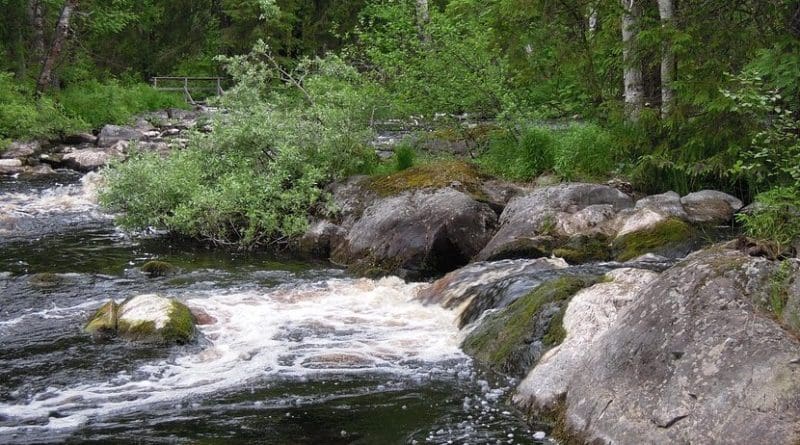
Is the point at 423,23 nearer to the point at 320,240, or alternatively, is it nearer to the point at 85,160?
the point at 320,240

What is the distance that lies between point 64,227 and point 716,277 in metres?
→ 12.8

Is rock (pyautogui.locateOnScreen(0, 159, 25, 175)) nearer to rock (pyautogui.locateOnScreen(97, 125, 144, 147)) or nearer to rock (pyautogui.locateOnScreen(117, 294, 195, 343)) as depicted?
rock (pyautogui.locateOnScreen(97, 125, 144, 147))

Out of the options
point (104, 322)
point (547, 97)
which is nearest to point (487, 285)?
point (104, 322)

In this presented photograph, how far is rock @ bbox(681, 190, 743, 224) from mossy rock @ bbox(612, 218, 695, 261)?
0.63 metres

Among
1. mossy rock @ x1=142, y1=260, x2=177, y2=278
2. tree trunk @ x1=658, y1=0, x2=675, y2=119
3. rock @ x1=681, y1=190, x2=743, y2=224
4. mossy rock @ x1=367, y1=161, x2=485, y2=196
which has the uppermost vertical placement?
tree trunk @ x1=658, y1=0, x2=675, y2=119

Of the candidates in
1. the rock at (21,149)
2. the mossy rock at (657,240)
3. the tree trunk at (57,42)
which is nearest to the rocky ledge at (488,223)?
the mossy rock at (657,240)

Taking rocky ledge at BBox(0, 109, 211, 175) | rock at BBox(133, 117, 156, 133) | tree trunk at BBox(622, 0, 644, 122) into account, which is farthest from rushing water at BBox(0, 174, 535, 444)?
rock at BBox(133, 117, 156, 133)

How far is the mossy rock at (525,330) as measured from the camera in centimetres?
734

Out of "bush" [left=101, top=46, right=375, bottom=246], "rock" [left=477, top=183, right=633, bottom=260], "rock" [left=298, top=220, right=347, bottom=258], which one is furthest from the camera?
"bush" [left=101, top=46, right=375, bottom=246]

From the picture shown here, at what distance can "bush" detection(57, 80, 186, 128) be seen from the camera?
30.8 meters

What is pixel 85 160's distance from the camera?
23297mm

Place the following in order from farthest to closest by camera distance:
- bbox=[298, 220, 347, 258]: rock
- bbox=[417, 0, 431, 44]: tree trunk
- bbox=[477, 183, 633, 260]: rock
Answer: bbox=[417, 0, 431, 44]: tree trunk → bbox=[298, 220, 347, 258]: rock → bbox=[477, 183, 633, 260]: rock

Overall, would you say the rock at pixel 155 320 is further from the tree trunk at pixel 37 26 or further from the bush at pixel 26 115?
the tree trunk at pixel 37 26

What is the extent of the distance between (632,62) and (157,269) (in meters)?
7.52
